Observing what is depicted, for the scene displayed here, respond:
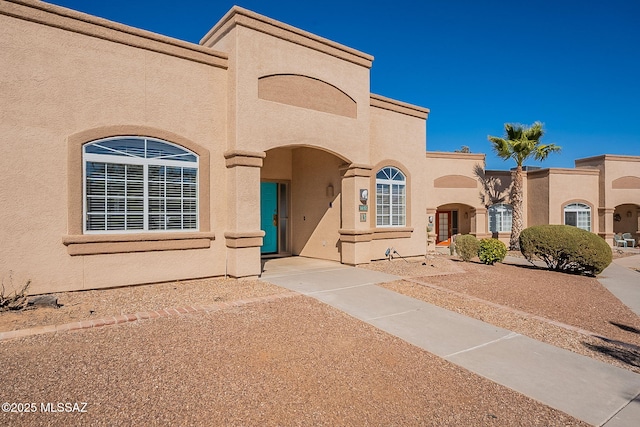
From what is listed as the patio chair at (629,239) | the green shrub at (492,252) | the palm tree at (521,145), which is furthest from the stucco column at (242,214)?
the patio chair at (629,239)

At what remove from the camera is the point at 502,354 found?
212 inches

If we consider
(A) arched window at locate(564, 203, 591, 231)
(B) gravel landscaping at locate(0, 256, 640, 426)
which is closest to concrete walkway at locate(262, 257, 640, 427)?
(B) gravel landscaping at locate(0, 256, 640, 426)

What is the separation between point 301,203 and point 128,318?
7.96m

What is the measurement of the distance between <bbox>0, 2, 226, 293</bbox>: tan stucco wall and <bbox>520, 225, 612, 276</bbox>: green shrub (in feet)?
34.9

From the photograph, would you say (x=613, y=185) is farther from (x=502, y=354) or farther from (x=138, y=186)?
(x=138, y=186)

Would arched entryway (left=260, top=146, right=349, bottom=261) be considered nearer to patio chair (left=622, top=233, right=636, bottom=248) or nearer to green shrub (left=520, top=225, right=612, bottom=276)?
green shrub (left=520, top=225, right=612, bottom=276)

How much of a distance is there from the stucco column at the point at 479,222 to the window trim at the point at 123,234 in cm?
1774

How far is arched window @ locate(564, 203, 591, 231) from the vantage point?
23.9 m

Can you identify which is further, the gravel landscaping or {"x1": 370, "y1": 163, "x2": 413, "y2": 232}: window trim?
{"x1": 370, "y1": 163, "x2": 413, "y2": 232}: window trim

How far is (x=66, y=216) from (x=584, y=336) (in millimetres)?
Answer: 8832

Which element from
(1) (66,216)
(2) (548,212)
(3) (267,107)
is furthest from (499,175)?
(1) (66,216)

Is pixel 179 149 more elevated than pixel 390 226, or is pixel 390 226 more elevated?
pixel 179 149

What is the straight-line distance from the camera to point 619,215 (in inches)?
1099

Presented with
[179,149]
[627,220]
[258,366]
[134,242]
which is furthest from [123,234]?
[627,220]
